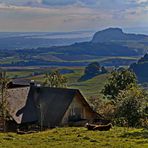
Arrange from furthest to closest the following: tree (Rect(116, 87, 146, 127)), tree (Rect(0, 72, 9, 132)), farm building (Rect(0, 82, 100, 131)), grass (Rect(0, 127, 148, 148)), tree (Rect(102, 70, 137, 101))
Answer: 1. tree (Rect(102, 70, 137, 101))
2. tree (Rect(116, 87, 146, 127))
3. farm building (Rect(0, 82, 100, 131))
4. tree (Rect(0, 72, 9, 132))
5. grass (Rect(0, 127, 148, 148))

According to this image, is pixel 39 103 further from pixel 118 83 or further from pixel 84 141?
pixel 118 83

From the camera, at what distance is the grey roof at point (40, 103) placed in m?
55.4

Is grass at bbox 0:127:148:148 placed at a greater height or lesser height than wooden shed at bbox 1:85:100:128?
lesser

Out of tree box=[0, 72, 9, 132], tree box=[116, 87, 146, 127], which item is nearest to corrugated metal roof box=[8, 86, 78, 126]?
tree box=[0, 72, 9, 132]

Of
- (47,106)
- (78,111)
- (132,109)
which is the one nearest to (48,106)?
(47,106)

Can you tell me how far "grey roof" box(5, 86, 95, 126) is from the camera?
182 feet

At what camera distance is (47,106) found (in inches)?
2295

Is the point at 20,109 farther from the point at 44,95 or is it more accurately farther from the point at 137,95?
the point at 137,95

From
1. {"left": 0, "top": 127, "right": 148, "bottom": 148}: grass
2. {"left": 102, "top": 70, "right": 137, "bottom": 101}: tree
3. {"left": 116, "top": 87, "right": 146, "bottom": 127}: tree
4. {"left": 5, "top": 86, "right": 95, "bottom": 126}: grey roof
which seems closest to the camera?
{"left": 0, "top": 127, "right": 148, "bottom": 148}: grass

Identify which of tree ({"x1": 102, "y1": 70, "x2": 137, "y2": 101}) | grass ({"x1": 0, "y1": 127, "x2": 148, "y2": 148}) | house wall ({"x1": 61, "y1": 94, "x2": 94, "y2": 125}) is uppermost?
tree ({"x1": 102, "y1": 70, "x2": 137, "y2": 101})

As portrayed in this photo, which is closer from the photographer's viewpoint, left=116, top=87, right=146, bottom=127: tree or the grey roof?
the grey roof

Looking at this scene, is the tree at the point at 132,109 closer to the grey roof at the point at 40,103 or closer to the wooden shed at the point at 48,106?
the wooden shed at the point at 48,106

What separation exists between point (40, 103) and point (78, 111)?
6.16 metres

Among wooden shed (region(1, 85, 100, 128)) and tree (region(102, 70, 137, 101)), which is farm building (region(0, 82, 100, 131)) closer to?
wooden shed (region(1, 85, 100, 128))
